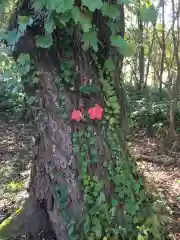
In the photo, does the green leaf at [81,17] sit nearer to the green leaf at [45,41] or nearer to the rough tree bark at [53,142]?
the green leaf at [45,41]

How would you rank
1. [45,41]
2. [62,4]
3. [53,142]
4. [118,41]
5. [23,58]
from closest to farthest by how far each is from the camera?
[62,4] → [118,41] → [45,41] → [23,58] → [53,142]

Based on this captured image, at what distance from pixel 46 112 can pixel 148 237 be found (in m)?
1.58

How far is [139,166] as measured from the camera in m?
6.25

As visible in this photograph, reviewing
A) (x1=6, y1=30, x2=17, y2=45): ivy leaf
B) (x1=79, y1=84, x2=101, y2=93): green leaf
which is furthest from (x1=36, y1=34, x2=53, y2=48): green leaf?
(x1=79, y1=84, x2=101, y2=93): green leaf

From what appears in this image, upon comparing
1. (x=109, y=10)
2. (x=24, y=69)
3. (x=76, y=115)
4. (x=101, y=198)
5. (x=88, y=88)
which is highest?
(x=109, y=10)

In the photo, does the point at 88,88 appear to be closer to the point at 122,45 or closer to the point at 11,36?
the point at 122,45

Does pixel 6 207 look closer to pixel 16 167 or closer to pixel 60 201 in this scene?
pixel 60 201

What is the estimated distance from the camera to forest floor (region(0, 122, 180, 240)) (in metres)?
4.70

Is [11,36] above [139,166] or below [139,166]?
above

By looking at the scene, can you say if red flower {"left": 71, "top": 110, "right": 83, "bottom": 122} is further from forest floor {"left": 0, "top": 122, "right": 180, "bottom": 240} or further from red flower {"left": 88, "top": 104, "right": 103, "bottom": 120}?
forest floor {"left": 0, "top": 122, "right": 180, "bottom": 240}

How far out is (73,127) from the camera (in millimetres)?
3295

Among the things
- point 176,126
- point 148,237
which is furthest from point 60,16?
point 176,126

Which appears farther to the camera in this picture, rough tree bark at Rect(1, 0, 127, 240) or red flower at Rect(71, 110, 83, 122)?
rough tree bark at Rect(1, 0, 127, 240)

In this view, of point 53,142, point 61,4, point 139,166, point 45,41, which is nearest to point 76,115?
point 53,142
